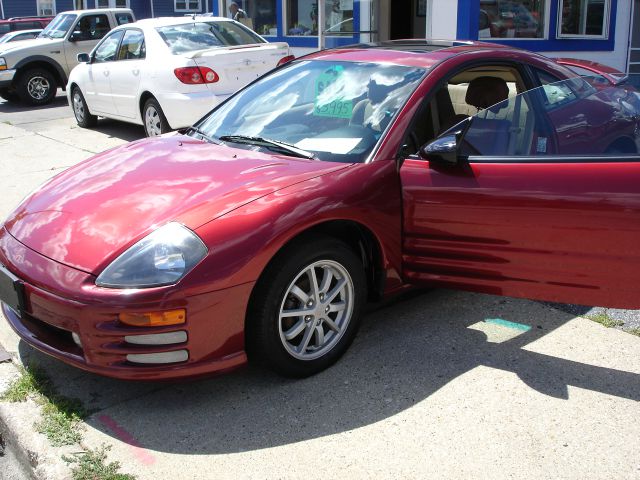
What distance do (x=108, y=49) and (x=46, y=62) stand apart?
16.1ft

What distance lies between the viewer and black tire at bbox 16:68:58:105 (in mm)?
14164

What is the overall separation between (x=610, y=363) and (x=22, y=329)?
2.92 m

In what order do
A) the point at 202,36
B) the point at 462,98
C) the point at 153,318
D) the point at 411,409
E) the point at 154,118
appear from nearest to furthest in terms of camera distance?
the point at 153,318
the point at 411,409
the point at 462,98
the point at 154,118
the point at 202,36

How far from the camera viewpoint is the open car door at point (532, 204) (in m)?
3.44

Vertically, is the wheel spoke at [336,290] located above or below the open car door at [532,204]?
below

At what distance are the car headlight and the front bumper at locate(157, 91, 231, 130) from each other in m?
5.45

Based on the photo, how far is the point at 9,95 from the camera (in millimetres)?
14852

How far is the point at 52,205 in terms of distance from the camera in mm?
3709

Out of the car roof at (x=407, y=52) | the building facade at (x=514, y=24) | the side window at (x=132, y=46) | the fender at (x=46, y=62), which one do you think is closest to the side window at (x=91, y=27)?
the fender at (x=46, y=62)

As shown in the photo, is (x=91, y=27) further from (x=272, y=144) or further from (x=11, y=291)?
(x=11, y=291)

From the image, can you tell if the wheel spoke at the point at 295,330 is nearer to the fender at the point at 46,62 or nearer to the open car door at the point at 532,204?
the open car door at the point at 532,204

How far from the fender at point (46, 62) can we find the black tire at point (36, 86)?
0.15m

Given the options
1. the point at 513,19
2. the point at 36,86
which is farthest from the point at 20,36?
the point at 513,19

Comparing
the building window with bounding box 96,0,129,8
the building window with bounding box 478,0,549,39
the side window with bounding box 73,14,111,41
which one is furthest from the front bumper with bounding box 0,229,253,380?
the building window with bounding box 96,0,129,8
